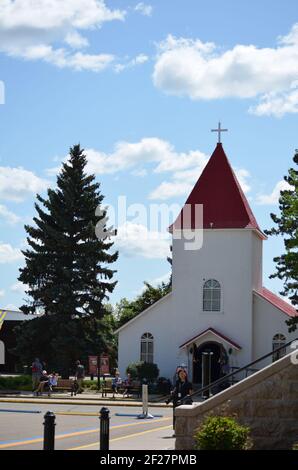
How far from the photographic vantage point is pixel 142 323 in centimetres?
5119

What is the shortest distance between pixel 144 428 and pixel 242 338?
24879 millimetres

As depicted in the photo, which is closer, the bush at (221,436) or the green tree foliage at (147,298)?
the bush at (221,436)

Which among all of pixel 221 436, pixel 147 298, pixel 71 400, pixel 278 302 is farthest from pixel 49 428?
pixel 147 298

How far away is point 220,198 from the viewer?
49969 mm

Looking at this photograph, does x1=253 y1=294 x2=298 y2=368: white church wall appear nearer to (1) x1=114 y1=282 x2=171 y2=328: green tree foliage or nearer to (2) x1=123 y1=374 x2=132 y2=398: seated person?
(2) x1=123 y1=374 x2=132 y2=398: seated person

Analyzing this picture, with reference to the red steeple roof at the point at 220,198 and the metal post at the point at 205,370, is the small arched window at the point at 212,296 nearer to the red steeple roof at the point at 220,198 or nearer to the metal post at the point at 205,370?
the metal post at the point at 205,370

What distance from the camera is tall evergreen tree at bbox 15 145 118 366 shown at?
52875 mm

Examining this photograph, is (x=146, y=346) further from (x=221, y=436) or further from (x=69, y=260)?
(x=221, y=436)

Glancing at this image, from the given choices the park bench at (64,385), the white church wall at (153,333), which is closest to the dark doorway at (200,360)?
the white church wall at (153,333)

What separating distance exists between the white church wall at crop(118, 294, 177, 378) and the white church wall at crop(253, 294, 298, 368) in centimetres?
470

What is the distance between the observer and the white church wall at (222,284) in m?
48.7

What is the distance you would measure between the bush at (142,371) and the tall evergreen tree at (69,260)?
5.64 meters

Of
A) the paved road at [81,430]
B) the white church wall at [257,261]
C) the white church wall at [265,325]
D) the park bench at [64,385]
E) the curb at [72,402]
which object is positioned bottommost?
the curb at [72,402]

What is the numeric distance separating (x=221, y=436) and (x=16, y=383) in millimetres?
35501
